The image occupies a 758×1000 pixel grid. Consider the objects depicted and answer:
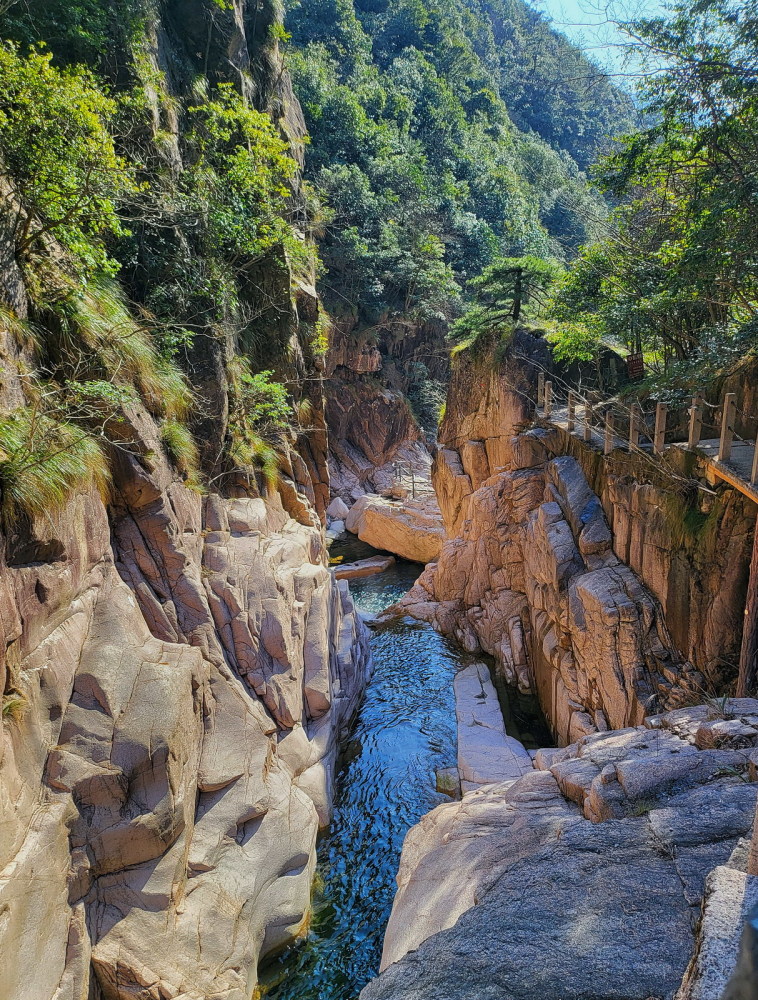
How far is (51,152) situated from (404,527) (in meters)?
22.0

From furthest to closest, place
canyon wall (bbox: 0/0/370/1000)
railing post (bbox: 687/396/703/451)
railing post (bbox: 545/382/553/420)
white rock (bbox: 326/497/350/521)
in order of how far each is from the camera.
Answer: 1. white rock (bbox: 326/497/350/521)
2. railing post (bbox: 545/382/553/420)
3. railing post (bbox: 687/396/703/451)
4. canyon wall (bbox: 0/0/370/1000)

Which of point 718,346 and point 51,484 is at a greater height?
point 718,346

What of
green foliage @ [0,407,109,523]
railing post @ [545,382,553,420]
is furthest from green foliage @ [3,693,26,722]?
railing post @ [545,382,553,420]

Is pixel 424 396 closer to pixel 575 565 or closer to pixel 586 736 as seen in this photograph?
pixel 575 565

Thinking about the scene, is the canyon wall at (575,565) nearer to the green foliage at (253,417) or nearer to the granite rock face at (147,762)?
the granite rock face at (147,762)

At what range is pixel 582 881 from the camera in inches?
177

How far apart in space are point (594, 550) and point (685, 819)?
9.48m

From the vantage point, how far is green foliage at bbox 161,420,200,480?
36.5ft

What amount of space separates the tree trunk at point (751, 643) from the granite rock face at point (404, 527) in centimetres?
1781

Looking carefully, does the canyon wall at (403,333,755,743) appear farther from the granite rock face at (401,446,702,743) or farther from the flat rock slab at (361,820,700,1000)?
the flat rock slab at (361,820,700,1000)

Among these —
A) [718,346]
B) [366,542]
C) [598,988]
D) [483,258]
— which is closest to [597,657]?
[718,346]

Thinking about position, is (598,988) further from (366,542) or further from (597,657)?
(366,542)

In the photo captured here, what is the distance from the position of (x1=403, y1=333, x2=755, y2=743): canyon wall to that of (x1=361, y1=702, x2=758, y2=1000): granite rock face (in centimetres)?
319

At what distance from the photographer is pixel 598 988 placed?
10.9 ft
